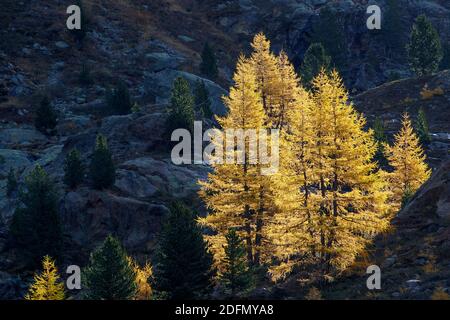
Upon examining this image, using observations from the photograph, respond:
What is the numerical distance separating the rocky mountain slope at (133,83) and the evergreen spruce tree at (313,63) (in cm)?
817

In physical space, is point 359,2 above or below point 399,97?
above

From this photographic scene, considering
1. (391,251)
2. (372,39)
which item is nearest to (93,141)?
(391,251)

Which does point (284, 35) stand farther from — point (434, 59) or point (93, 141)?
point (93, 141)

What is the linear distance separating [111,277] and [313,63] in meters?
44.5

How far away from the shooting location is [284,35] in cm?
9131

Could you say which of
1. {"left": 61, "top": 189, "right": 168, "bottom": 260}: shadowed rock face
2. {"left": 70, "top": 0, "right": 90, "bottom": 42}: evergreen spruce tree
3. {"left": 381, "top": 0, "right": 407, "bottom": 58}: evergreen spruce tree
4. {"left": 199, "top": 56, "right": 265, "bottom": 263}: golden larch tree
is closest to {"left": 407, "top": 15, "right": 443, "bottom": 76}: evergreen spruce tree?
{"left": 381, "top": 0, "right": 407, "bottom": 58}: evergreen spruce tree

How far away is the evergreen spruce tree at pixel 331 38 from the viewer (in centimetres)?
7900

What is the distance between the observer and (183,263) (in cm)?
2402

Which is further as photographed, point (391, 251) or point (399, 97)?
point (399, 97)

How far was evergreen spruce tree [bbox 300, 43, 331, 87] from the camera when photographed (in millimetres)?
59094

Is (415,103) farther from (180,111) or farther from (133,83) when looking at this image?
(133,83)

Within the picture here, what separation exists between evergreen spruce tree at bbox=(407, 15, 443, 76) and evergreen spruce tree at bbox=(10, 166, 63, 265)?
2018 inches
